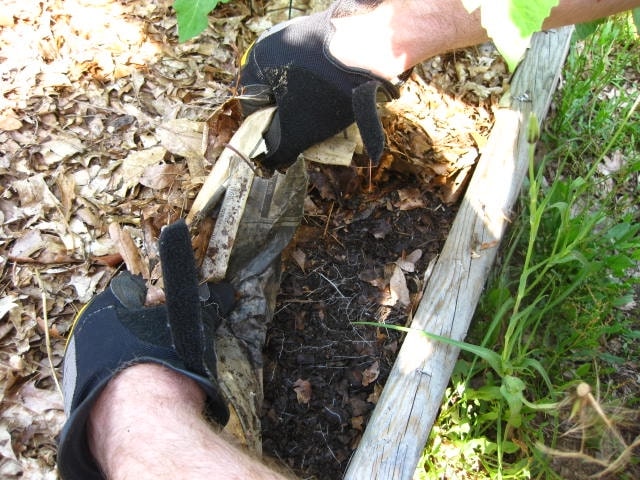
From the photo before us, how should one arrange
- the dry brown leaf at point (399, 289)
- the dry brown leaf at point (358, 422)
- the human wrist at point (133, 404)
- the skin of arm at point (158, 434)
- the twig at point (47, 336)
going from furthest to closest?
the dry brown leaf at point (399, 289)
the dry brown leaf at point (358, 422)
the twig at point (47, 336)
the human wrist at point (133, 404)
the skin of arm at point (158, 434)

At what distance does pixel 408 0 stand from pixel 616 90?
1515 millimetres

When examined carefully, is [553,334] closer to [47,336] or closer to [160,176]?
[160,176]

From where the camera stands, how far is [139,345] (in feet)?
5.18

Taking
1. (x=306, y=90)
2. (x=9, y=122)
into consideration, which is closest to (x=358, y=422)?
(x=306, y=90)

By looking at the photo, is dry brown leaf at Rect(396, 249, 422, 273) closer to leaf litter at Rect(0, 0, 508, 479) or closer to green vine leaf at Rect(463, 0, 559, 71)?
leaf litter at Rect(0, 0, 508, 479)

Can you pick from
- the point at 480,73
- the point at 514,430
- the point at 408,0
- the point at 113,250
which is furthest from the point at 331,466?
the point at 480,73

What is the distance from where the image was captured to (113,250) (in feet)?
6.54

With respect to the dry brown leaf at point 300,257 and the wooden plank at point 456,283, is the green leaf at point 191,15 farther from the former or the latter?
the wooden plank at point 456,283

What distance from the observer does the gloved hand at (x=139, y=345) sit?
1.49m

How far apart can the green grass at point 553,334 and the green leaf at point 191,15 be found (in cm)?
128

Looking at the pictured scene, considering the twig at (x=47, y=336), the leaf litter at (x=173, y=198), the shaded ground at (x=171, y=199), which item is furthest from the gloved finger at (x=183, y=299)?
the twig at (x=47, y=336)

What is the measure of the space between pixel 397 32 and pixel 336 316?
1.08 m

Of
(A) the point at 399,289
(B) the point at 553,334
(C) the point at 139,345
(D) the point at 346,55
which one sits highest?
(D) the point at 346,55

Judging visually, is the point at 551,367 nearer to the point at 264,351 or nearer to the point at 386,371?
the point at 386,371
